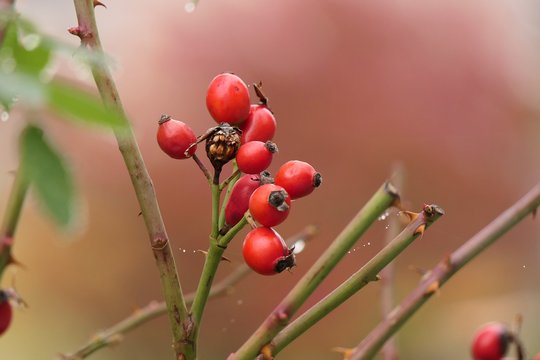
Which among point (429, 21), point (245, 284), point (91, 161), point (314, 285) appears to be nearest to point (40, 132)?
point (314, 285)

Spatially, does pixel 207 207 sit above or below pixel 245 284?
above

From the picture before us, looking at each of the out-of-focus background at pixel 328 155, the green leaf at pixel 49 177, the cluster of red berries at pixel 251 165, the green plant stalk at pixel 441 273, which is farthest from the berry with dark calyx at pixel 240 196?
the out-of-focus background at pixel 328 155

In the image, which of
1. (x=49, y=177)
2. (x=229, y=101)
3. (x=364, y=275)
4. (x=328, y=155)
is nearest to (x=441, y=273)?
(x=364, y=275)

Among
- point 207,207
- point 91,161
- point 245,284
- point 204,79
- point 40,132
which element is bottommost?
point 40,132

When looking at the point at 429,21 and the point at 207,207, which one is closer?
the point at 207,207

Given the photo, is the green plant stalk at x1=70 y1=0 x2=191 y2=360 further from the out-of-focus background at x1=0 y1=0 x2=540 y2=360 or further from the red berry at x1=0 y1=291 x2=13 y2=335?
the out-of-focus background at x1=0 y1=0 x2=540 y2=360

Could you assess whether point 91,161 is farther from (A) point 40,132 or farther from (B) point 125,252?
(A) point 40,132

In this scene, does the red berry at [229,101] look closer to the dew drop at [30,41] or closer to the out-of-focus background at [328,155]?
the dew drop at [30,41]
